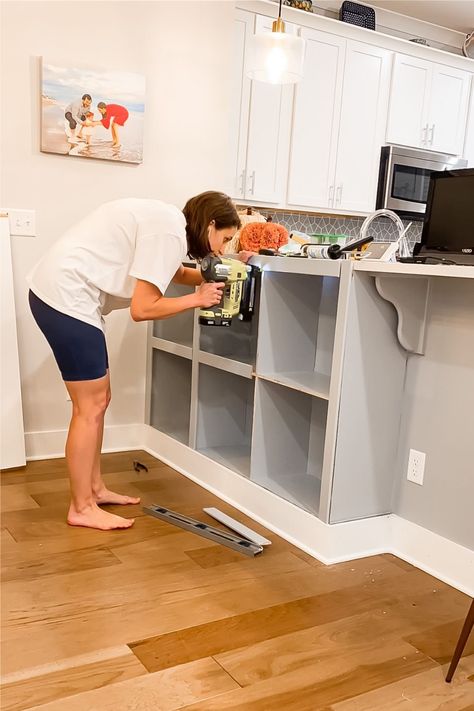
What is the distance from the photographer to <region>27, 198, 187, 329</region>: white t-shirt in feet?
7.37

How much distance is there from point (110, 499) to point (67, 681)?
3.73 ft

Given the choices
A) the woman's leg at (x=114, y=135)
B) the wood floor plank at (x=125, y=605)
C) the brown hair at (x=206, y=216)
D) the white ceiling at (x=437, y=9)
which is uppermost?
the white ceiling at (x=437, y=9)

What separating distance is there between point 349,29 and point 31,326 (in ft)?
9.43

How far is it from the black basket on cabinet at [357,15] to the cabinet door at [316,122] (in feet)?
0.59

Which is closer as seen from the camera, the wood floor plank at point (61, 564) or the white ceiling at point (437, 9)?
the wood floor plank at point (61, 564)

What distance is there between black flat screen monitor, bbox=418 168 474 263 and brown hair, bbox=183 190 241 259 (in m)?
0.70

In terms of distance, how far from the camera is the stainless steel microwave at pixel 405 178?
459 centimetres

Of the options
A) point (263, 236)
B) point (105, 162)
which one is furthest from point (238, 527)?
point (105, 162)

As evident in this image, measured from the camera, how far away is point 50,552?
2209 mm

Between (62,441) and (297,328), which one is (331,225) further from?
(62,441)

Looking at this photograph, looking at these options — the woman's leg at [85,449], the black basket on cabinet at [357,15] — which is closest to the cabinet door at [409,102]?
the black basket on cabinet at [357,15]

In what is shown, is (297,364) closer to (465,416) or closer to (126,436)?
(465,416)

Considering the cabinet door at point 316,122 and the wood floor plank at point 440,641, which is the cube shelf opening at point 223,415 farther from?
the cabinet door at point 316,122

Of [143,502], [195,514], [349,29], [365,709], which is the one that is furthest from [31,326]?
[349,29]
